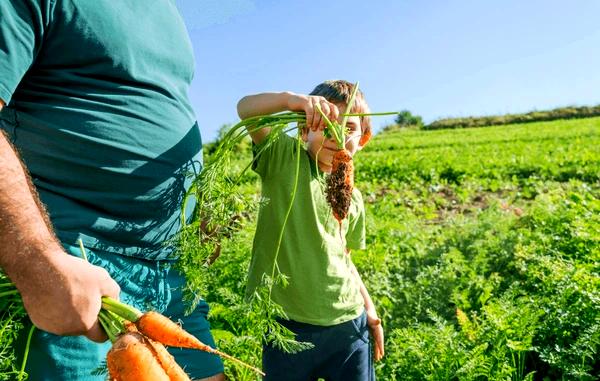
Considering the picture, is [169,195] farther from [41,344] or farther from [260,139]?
[41,344]

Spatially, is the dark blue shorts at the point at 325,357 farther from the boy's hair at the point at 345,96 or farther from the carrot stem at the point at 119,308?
the carrot stem at the point at 119,308

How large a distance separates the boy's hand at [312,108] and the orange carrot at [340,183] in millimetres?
176

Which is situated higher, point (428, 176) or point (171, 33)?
point (171, 33)

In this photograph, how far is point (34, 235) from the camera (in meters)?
1.66

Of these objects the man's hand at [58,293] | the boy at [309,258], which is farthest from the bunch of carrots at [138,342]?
the boy at [309,258]

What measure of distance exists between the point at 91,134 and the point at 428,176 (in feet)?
43.3

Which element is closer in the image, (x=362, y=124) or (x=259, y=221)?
(x=259, y=221)

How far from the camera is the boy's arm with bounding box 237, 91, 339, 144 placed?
227 cm

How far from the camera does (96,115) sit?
204 centimetres

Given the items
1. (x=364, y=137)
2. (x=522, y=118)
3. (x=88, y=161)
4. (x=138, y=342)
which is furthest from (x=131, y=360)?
(x=522, y=118)

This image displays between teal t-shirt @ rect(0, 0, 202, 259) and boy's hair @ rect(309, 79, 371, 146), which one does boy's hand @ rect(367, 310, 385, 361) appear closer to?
boy's hair @ rect(309, 79, 371, 146)

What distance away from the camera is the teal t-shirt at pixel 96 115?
1.93m

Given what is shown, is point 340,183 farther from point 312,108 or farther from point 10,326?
point 10,326

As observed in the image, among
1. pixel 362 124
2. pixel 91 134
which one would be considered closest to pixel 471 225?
pixel 362 124
